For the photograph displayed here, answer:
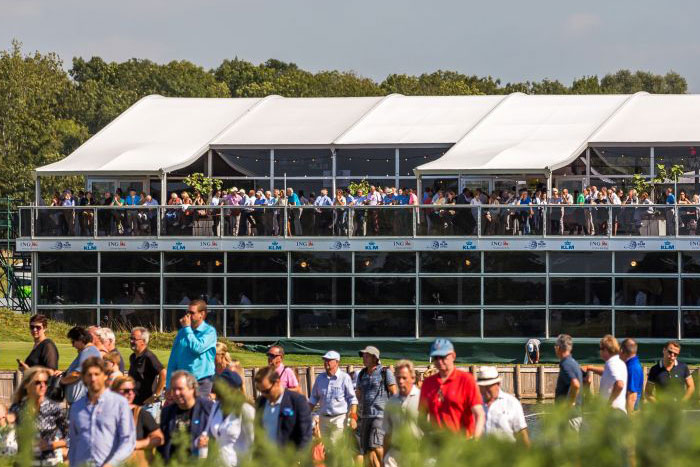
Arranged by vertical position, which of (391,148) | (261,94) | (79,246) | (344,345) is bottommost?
(344,345)

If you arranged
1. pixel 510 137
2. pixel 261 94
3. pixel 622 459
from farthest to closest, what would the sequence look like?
1. pixel 261 94
2. pixel 510 137
3. pixel 622 459

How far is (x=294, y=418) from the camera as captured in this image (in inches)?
454

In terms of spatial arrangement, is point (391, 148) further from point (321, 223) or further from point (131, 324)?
point (131, 324)

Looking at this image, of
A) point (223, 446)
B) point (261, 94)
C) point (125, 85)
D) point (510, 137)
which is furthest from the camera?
point (125, 85)

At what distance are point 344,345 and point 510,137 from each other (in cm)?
877

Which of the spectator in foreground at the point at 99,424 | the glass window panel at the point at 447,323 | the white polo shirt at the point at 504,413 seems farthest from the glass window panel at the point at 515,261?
the spectator in foreground at the point at 99,424

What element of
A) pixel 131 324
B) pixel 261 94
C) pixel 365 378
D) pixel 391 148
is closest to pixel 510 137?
pixel 391 148

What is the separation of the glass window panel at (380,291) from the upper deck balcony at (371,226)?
95 centimetres

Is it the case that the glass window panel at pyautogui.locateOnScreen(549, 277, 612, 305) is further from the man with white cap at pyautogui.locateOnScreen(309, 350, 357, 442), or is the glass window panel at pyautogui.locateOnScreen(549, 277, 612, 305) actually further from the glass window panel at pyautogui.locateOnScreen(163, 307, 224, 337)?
the man with white cap at pyautogui.locateOnScreen(309, 350, 357, 442)

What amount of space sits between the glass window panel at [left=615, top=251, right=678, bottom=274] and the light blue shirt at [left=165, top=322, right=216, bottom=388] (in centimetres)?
2406

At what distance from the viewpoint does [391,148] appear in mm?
43812

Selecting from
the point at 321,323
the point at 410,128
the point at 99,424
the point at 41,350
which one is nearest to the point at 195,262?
the point at 321,323

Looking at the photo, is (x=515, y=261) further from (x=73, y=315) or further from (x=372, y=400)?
(x=372, y=400)

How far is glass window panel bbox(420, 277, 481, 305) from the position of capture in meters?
38.8
